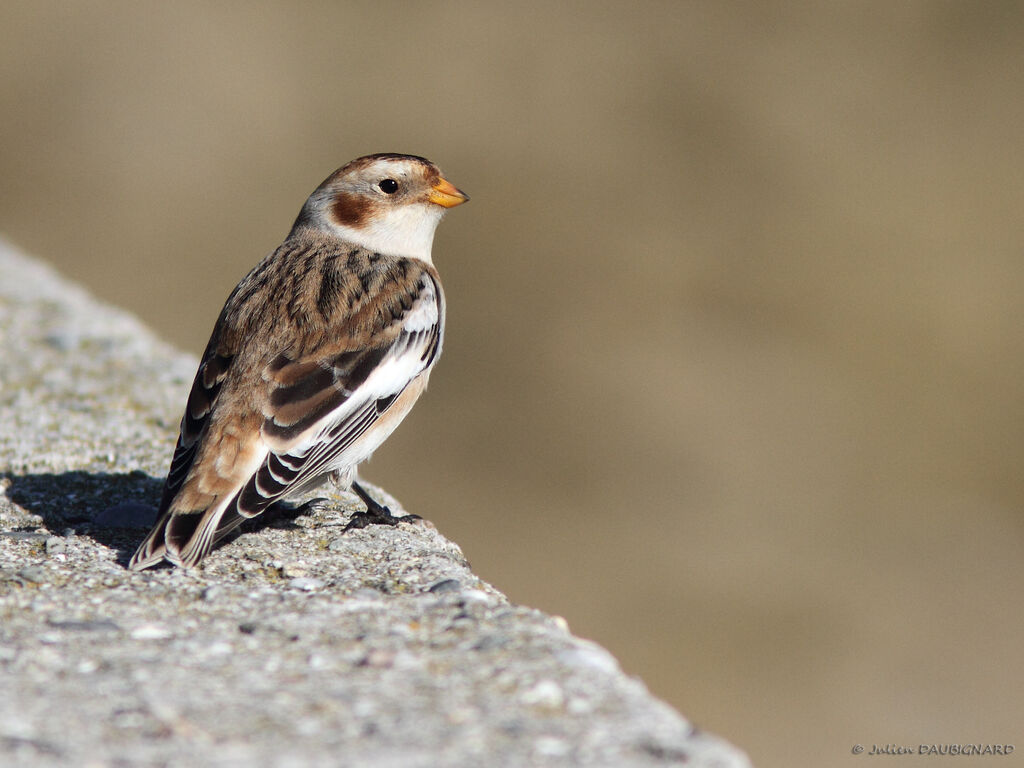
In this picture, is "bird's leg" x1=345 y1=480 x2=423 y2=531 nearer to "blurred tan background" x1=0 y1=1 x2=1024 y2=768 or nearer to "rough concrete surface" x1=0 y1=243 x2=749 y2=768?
"rough concrete surface" x1=0 y1=243 x2=749 y2=768

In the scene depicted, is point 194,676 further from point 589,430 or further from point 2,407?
point 589,430

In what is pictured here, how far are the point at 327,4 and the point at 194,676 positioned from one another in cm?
1477

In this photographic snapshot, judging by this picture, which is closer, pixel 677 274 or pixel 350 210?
pixel 350 210

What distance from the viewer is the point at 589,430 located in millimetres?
10758

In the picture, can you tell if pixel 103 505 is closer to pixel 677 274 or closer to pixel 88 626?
pixel 88 626

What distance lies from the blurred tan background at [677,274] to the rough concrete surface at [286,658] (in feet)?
15.2

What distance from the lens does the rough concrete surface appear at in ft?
6.84

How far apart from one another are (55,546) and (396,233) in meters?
1.64

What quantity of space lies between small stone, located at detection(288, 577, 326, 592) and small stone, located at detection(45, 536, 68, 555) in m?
0.60

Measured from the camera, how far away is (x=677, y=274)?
12.2m

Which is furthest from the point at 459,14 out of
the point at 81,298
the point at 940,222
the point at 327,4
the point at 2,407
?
the point at 2,407
